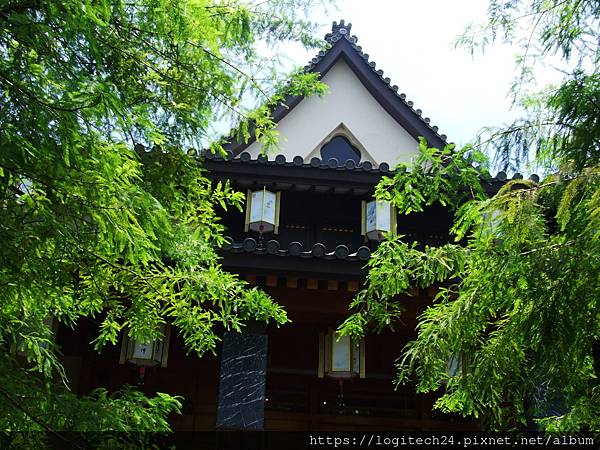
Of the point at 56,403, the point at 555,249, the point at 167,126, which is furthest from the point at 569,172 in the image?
the point at 56,403

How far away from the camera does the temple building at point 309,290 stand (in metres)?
6.10

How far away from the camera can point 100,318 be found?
7.26m

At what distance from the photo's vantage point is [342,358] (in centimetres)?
673

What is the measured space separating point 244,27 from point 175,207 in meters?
1.37

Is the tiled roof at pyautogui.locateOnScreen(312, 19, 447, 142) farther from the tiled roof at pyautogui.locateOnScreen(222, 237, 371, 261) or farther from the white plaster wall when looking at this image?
the tiled roof at pyautogui.locateOnScreen(222, 237, 371, 261)

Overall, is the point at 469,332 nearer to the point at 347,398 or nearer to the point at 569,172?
the point at 569,172

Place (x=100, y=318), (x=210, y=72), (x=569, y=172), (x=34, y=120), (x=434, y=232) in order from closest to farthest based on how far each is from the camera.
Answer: (x=34, y=120) < (x=569, y=172) < (x=210, y=72) < (x=100, y=318) < (x=434, y=232)

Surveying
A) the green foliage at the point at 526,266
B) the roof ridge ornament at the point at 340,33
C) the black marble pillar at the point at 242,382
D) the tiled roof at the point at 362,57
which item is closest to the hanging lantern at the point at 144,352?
the black marble pillar at the point at 242,382

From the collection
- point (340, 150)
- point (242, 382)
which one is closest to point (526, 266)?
point (242, 382)

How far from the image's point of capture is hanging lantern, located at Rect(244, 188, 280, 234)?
7719 millimetres

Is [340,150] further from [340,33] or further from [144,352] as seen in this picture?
[144,352]

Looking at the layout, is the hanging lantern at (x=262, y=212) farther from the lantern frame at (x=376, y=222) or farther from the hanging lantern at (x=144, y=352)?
the hanging lantern at (x=144, y=352)

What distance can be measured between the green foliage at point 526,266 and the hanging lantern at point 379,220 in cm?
323

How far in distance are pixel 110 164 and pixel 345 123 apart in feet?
23.1
